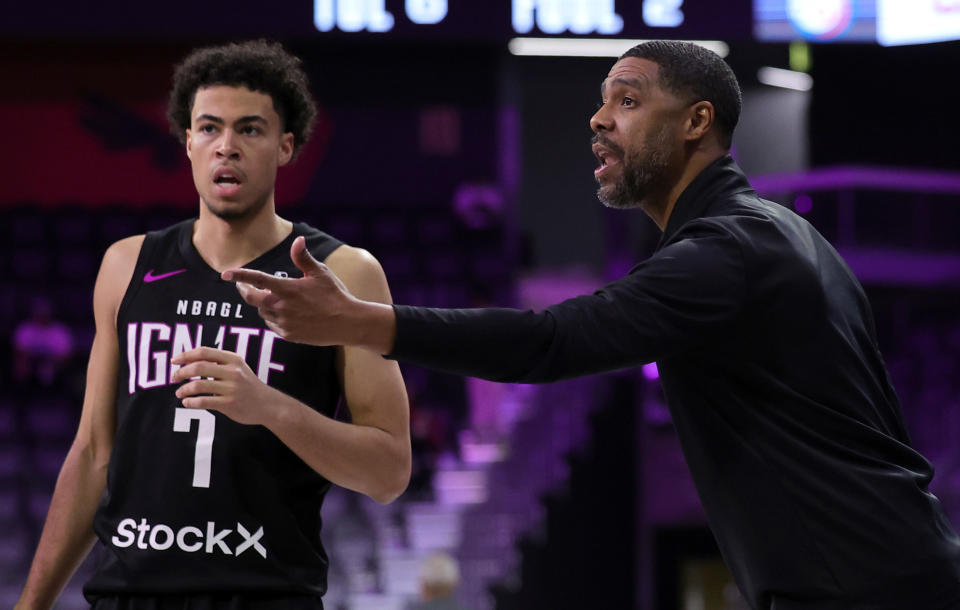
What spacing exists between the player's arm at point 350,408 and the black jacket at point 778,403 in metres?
0.45

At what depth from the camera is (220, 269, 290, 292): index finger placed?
1609mm

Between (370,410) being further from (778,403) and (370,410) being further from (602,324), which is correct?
(778,403)

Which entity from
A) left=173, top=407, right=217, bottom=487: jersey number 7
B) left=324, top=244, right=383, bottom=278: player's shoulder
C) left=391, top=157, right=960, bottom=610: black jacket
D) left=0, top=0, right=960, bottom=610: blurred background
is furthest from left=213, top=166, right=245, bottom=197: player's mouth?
left=0, top=0, right=960, bottom=610: blurred background

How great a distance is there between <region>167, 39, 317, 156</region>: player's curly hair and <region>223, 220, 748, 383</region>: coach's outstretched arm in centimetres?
96

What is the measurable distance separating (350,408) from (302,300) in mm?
743

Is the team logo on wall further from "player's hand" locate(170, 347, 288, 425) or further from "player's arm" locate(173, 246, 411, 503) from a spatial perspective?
"player's hand" locate(170, 347, 288, 425)

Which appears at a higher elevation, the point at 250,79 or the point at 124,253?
the point at 250,79

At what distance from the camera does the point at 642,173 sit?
2133 millimetres

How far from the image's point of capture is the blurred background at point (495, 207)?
29.2 ft

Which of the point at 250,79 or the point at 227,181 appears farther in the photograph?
the point at 250,79

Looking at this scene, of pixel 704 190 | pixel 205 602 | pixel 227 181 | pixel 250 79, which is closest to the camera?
pixel 704 190

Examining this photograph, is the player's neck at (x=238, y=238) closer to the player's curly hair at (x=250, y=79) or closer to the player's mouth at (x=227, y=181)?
the player's mouth at (x=227, y=181)

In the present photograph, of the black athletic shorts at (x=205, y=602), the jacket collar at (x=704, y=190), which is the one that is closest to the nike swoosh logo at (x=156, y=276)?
the black athletic shorts at (x=205, y=602)

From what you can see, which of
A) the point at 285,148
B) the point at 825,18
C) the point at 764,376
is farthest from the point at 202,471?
the point at 825,18
